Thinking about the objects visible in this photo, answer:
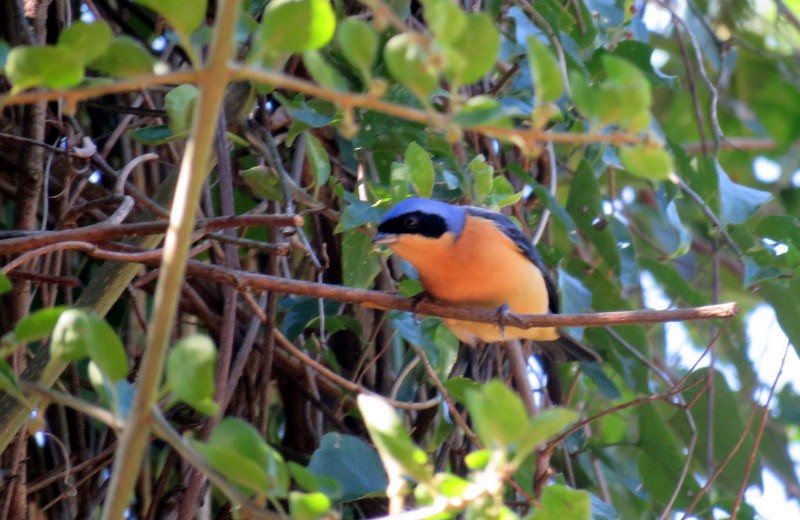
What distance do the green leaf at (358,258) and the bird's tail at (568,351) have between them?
1016mm

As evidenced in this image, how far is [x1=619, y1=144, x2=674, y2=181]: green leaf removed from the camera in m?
1.63

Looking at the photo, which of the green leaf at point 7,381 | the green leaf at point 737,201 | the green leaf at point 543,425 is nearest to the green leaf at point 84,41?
the green leaf at point 7,381

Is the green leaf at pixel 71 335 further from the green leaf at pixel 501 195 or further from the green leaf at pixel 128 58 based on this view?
the green leaf at pixel 501 195

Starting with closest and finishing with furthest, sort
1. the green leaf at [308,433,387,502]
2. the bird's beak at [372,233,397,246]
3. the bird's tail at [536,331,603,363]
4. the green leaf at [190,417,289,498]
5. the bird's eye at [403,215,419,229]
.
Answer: the green leaf at [190,417,289,498]
the green leaf at [308,433,387,502]
the bird's beak at [372,233,397,246]
the bird's eye at [403,215,419,229]
the bird's tail at [536,331,603,363]

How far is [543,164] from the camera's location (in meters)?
4.52

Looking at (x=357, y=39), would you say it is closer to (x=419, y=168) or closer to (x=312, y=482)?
(x=312, y=482)

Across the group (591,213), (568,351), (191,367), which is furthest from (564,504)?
(568,351)

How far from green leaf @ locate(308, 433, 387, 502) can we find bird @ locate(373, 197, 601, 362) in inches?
47.7

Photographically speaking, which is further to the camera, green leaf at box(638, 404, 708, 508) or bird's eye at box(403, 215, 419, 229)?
green leaf at box(638, 404, 708, 508)

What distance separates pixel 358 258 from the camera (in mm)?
3756

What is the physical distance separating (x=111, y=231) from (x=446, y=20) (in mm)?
1515

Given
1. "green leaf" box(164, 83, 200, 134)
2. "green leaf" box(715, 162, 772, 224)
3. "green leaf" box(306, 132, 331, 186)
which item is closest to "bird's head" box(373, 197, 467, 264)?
"green leaf" box(306, 132, 331, 186)

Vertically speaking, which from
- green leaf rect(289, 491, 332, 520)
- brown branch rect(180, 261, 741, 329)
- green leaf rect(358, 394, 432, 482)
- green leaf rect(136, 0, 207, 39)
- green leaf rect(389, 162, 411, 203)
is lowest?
green leaf rect(289, 491, 332, 520)

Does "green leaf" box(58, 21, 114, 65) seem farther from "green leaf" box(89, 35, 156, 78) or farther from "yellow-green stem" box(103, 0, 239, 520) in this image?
"yellow-green stem" box(103, 0, 239, 520)
